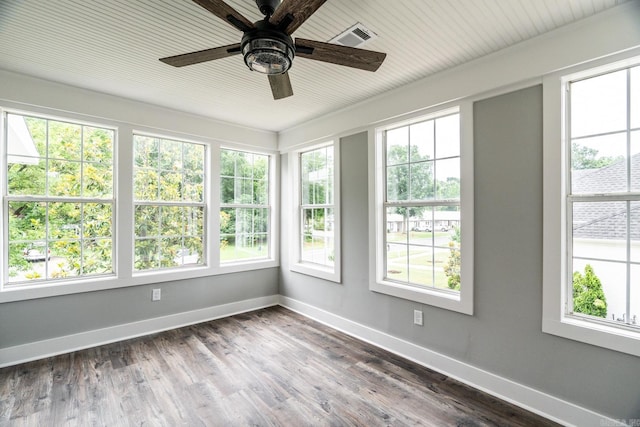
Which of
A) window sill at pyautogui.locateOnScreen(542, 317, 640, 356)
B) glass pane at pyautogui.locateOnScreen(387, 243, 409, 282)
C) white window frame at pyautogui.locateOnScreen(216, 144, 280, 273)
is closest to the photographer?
window sill at pyautogui.locateOnScreen(542, 317, 640, 356)

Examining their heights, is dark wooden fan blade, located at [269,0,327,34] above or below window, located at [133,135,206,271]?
above

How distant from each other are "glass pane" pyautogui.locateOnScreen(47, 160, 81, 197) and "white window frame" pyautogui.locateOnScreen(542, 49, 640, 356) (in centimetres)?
431

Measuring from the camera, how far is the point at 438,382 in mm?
2463

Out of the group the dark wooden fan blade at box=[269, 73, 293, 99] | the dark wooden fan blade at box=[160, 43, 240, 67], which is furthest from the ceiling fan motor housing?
the dark wooden fan blade at box=[269, 73, 293, 99]

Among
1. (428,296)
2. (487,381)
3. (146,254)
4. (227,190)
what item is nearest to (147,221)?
(146,254)

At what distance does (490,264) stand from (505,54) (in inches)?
64.5

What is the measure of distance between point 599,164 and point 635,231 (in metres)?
0.47

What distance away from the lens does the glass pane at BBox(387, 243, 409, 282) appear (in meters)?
3.07

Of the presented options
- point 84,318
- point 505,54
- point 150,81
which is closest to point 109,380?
point 84,318

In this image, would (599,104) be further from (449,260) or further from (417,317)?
(417,317)

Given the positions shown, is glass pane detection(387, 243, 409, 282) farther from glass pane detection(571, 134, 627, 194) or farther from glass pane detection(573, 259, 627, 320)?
glass pane detection(571, 134, 627, 194)

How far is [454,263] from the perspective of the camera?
8.80ft

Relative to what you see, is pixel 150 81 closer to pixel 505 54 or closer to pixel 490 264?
pixel 505 54

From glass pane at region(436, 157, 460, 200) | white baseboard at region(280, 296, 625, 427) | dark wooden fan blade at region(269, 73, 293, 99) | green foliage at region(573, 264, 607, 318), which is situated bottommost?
white baseboard at region(280, 296, 625, 427)
